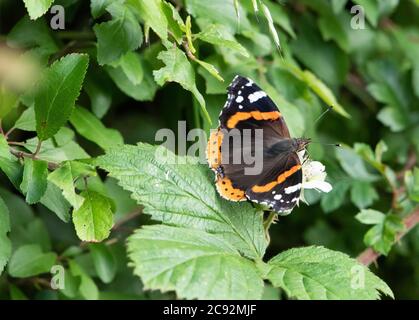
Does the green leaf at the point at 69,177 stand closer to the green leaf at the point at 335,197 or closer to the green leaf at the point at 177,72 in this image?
the green leaf at the point at 177,72

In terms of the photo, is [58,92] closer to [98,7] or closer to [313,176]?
[98,7]

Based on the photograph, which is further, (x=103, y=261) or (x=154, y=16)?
(x=103, y=261)

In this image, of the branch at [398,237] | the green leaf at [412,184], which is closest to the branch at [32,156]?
the branch at [398,237]

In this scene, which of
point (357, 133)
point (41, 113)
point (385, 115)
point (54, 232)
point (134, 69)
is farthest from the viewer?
point (357, 133)

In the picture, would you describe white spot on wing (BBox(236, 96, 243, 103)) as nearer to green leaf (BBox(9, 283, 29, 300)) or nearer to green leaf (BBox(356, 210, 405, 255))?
green leaf (BBox(356, 210, 405, 255))

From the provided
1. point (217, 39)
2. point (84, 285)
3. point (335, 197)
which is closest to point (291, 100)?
point (335, 197)

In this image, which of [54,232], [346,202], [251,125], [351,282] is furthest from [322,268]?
[346,202]
